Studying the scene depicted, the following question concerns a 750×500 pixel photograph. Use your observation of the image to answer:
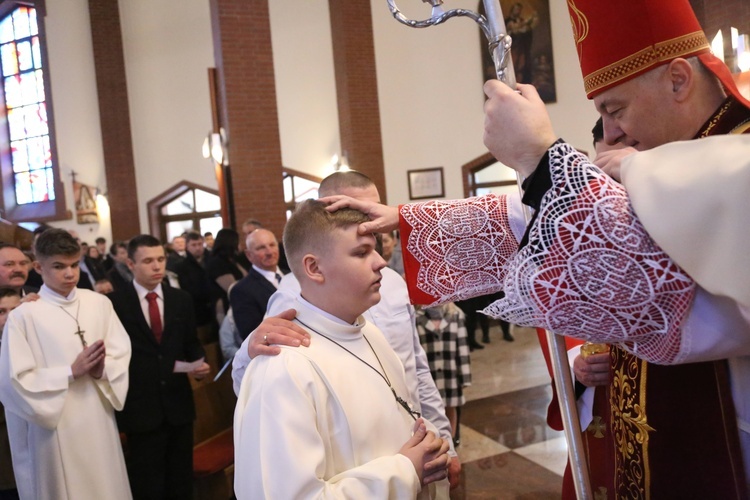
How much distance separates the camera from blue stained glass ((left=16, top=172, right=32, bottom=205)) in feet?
50.2

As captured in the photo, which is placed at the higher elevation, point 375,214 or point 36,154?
point 36,154

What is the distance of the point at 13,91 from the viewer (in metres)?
15.4

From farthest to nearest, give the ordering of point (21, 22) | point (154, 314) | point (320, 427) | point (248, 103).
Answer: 1. point (21, 22)
2. point (248, 103)
3. point (154, 314)
4. point (320, 427)

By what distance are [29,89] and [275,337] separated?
16.0 m

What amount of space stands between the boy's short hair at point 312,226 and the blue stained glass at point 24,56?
15742mm

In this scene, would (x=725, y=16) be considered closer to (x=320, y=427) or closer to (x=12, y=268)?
(x=12, y=268)

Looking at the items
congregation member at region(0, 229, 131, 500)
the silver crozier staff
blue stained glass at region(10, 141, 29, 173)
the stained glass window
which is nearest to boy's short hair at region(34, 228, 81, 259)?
congregation member at region(0, 229, 131, 500)

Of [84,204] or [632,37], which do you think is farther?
[84,204]

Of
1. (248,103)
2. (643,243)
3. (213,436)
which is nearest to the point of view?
(643,243)

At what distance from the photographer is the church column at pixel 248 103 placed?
27.7 ft

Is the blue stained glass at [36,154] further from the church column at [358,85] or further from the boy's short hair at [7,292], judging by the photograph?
the boy's short hair at [7,292]

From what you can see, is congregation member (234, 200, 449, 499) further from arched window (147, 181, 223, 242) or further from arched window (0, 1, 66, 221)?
arched window (0, 1, 66, 221)

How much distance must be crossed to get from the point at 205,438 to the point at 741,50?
18.5 ft

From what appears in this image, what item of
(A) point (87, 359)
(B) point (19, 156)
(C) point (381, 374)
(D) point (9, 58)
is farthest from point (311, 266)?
(D) point (9, 58)
